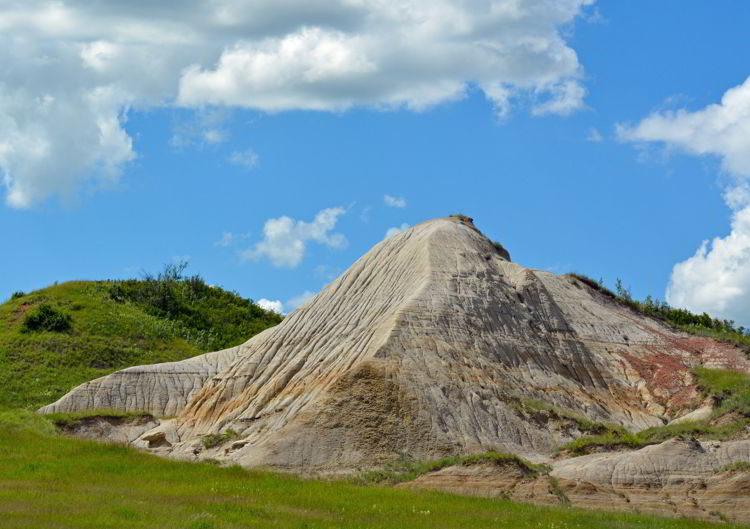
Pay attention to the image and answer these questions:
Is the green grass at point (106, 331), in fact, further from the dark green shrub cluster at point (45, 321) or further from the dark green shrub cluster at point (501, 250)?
the dark green shrub cluster at point (501, 250)

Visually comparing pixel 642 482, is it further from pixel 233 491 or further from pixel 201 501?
pixel 201 501

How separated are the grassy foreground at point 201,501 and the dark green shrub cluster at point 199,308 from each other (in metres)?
47.7

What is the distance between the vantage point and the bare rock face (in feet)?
151

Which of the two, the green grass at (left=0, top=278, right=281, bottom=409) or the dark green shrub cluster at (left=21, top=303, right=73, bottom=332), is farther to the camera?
the dark green shrub cluster at (left=21, top=303, right=73, bottom=332)

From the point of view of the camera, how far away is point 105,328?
272 ft

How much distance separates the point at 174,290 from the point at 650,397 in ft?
165

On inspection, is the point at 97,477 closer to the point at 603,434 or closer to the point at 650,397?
the point at 603,434

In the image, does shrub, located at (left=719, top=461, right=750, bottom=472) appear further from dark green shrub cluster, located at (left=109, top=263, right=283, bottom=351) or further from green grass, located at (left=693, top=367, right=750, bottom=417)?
dark green shrub cluster, located at (left=109, top=263, right=283, bottom=351)

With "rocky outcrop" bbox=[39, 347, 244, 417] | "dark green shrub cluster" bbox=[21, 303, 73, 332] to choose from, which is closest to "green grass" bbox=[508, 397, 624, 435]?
"rocky outcrop" bbox=[39, 347, 244, 417]

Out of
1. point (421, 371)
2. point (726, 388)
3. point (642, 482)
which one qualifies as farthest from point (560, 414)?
point (642, 482)

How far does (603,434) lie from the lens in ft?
161

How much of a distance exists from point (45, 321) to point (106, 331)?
4217 mm

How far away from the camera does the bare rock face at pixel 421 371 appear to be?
45.9 meters

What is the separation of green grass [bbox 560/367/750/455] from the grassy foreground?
1103cm
